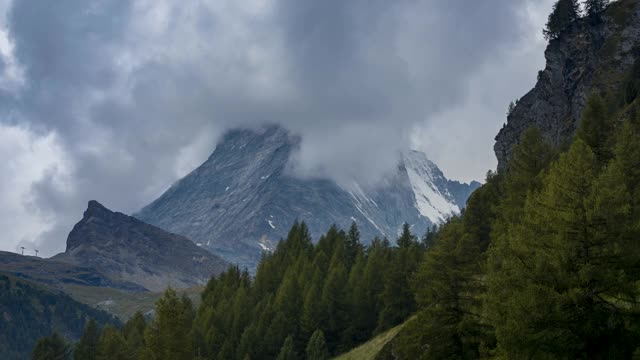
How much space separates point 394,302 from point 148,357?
33.0 m

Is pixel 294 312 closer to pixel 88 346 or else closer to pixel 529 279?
pixel 88 346

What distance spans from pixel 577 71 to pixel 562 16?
18.7 meters

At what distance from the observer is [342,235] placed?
12081 cm

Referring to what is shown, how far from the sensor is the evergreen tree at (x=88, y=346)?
112438mm

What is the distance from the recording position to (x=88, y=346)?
4491 inches

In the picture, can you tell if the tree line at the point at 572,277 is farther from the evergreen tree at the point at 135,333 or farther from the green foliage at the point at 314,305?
the evergreen tree at the point at 135,333

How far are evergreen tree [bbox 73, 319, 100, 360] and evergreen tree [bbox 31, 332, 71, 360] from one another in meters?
4.45

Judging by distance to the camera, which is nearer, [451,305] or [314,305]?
[451,305]

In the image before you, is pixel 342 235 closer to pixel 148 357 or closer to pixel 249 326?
pixel 249 326

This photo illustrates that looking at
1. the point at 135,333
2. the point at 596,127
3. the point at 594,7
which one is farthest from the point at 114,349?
the point at 594,7

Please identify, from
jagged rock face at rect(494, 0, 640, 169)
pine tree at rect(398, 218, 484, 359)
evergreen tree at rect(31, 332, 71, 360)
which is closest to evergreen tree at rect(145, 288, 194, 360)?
pine tree at rect(398, 218, 484, 359)

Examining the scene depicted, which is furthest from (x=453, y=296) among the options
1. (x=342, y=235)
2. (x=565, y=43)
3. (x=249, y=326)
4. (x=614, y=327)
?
(x=565, y=43)

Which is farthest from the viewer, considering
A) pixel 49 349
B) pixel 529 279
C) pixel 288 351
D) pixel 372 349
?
pixel 49 349

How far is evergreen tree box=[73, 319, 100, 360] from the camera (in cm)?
11244
